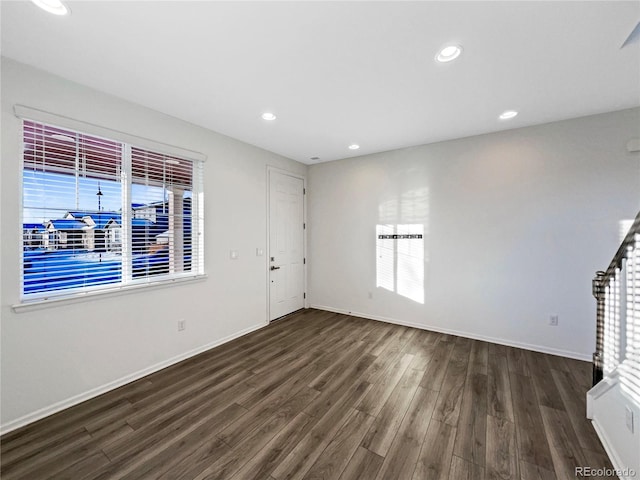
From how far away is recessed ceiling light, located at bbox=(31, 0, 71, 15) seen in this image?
146cm

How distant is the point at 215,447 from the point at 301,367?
117 cm

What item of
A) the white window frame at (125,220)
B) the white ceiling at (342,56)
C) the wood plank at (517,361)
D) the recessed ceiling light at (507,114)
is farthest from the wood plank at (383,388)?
the recessed ceiling light at (507,114)

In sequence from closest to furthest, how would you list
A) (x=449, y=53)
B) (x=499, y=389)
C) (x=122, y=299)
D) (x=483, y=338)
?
(x=449, y=53), (x=499, y=389), (x=122, y=299), (x=483, y=338)

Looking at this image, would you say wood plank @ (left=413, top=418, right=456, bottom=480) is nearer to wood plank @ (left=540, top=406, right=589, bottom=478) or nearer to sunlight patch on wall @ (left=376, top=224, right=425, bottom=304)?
wood plank @ (left=540, top=406, right=589, bottom=478)

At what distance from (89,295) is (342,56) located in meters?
2.97

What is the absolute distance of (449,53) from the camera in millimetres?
1870

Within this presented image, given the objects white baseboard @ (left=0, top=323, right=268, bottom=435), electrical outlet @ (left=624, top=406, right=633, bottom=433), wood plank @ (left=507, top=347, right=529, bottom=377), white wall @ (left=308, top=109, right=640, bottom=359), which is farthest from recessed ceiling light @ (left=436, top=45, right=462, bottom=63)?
white baseboard @ (left=0, top=323, right=268, bottom=435)

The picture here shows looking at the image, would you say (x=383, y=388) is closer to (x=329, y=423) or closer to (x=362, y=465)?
(x=329, y=423)

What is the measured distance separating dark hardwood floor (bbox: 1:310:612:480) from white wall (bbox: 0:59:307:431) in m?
0.23

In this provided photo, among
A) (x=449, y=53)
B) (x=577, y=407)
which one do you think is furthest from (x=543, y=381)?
(x=449, y=53)

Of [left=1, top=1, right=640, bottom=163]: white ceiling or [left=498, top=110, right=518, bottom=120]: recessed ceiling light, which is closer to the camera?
[left=1, top=1, right=640, bottom=163]: white ceiling

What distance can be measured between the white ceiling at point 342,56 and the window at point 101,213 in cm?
60

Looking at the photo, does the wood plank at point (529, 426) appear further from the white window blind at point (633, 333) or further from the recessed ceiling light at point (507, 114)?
the recessed ceiling light at point (507, 114)

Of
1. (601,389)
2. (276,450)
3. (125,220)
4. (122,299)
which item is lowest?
(276,450)
